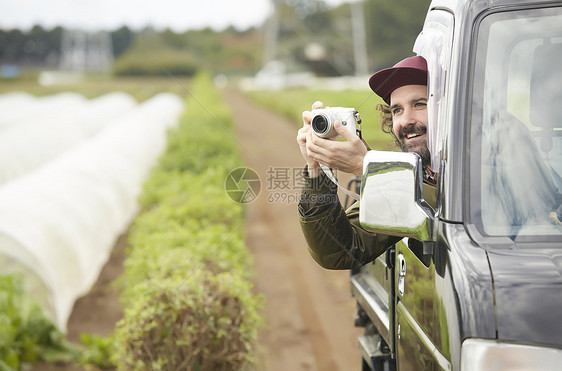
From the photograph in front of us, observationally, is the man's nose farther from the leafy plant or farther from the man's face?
the leafy plant

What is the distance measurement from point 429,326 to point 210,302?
2.26 m

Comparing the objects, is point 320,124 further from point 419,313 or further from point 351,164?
point 419,313

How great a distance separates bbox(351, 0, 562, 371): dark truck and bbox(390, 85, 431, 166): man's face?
0.22 meters

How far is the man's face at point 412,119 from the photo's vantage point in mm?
2572

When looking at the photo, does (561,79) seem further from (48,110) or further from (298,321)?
(48,110)

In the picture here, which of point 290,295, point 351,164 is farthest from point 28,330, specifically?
point 351,164

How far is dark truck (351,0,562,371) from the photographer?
68.4 inches

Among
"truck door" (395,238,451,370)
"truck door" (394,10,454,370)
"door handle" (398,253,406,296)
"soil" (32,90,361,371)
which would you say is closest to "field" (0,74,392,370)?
"soil" (32,90,361,371)

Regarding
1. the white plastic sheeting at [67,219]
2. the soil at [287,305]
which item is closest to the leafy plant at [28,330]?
the soil at [287,305]

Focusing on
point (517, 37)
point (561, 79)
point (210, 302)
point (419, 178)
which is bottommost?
point (210, 302)

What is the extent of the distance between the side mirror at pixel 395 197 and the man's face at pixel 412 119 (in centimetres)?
53

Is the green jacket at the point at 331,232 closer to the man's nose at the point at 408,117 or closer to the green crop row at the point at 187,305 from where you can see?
the man's nose at the point at 408,117

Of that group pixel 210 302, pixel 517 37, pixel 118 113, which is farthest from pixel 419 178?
pixel 118 113

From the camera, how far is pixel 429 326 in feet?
6.80
